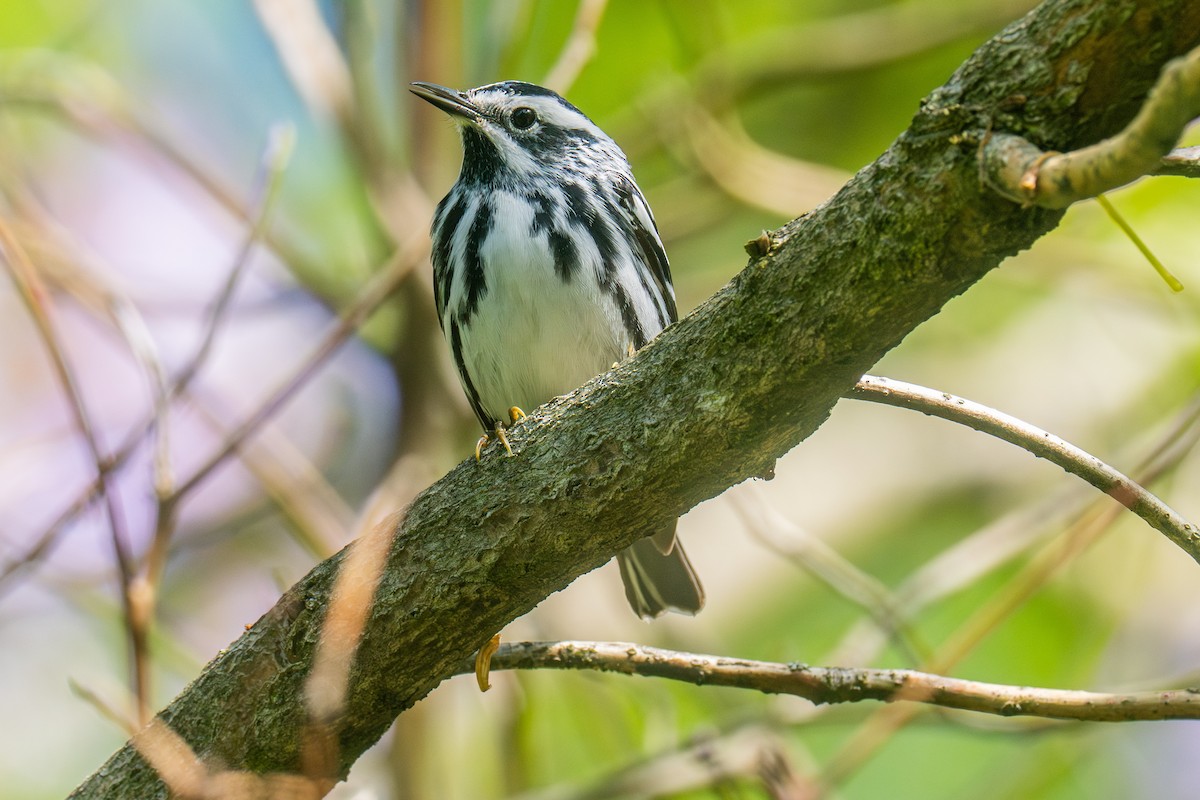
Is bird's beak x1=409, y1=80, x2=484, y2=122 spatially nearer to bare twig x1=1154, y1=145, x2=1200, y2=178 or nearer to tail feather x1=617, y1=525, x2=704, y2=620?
tail feather x1=617, y1=525, x2=704, y2=620

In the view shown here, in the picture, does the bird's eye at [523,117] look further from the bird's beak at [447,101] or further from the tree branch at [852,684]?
the tree branch at [852,684]

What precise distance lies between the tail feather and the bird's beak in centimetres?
186

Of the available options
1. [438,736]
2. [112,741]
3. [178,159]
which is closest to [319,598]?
[438,736]

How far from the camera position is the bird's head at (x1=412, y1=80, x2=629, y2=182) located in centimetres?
455

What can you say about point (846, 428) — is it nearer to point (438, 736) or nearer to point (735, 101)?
point (735, 101)

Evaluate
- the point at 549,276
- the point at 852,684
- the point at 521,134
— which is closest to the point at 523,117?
the point at 521,134

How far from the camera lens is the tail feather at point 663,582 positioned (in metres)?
4.38

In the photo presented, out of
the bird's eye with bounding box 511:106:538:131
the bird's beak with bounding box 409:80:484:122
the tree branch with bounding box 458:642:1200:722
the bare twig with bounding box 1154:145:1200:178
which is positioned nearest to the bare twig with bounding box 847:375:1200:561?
the tree branch with bounding box 458:642:1200:722

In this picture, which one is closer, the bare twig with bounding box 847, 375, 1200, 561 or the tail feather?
the bare twig with bounding box 847, 375, 1200, 561

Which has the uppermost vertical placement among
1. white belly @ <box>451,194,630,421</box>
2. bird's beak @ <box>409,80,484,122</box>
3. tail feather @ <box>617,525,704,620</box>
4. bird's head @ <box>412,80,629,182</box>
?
bird's beak @ <box>409,80,484,122</box>

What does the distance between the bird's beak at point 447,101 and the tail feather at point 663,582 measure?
1.86 meters

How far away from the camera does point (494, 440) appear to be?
110 inches

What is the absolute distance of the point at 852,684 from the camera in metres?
2.76

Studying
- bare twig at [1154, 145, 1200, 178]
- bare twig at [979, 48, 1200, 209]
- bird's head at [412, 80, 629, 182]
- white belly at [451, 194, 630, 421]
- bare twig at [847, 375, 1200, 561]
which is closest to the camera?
bare twig at [979, 48, 1200, 209]
